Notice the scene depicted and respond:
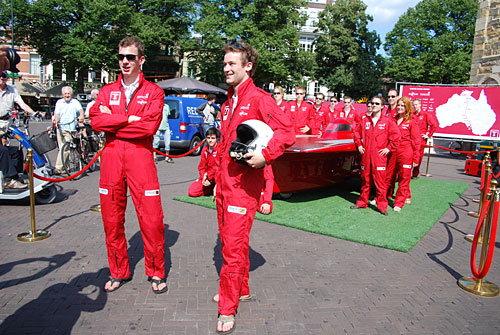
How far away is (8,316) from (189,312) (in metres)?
1.45

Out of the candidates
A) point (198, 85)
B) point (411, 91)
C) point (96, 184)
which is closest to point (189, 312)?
point (96, 184)

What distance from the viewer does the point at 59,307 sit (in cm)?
338

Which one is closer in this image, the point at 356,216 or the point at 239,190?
the point at 239,190

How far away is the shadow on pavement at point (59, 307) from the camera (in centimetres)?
305

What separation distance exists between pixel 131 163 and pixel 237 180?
1.04 metres

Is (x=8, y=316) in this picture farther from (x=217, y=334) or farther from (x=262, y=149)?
(x=262, y=149)

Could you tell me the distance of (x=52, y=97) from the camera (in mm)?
41938

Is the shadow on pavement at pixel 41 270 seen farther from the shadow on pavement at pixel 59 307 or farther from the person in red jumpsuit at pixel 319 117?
the person in red jumpsuit at pixel 319 117

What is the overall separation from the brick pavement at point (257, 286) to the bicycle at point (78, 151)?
362 centimetres

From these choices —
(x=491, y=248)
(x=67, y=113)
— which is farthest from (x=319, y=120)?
(x=491, y=248)

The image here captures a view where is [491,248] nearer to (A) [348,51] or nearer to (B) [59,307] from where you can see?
(B) [59,307]

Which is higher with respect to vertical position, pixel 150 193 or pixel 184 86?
pixel 184 86

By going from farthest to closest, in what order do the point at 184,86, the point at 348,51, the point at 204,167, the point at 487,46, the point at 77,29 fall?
1. the point at 348,51
2. the point at 77,29
3. the point at 184,86
4. the point at 487,46
5. the point at 204,167

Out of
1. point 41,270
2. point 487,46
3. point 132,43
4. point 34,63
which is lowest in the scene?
point 41,270
